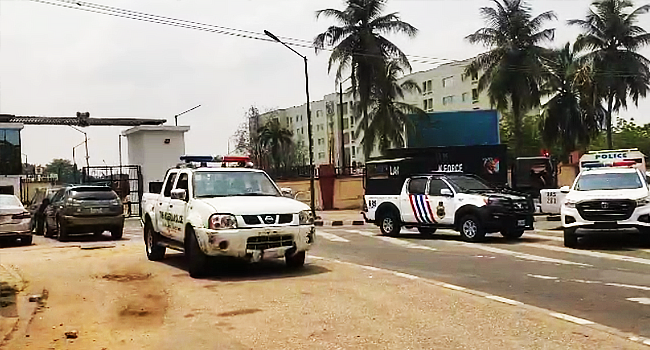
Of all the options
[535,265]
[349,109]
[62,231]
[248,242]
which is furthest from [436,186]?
[349,109]

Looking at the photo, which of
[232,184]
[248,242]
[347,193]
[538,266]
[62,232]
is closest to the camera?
[248,242]

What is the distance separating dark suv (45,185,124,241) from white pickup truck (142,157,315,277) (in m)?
8.46

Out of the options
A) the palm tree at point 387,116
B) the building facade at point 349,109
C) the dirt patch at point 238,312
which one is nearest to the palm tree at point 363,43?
the palm tree at point 387,116

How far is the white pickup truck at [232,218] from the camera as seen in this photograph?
38.3 ft

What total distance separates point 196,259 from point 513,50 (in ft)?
120

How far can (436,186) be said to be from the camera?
19516mm

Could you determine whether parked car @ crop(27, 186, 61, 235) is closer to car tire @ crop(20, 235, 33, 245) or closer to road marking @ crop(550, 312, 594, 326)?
car tire @ crop(20, 235, 33, 245)

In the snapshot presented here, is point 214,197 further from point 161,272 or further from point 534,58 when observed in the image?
point 534,58

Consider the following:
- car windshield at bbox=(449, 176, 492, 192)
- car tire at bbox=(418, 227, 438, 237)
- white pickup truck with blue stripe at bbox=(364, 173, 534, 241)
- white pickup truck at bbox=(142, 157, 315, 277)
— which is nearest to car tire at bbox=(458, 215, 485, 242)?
white pickup truck with blue stripe at bbox=(364, 173, 534, 241)

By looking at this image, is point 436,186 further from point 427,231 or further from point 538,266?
point 538,266

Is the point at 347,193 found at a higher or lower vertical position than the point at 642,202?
higher

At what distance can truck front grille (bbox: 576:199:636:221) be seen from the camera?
52.9 feet

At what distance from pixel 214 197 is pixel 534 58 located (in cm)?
3613

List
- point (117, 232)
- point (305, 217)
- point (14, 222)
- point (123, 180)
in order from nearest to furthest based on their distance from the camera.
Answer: point (305, 217)
point (14, 222)
point (117, 232)
point (123, 180)
